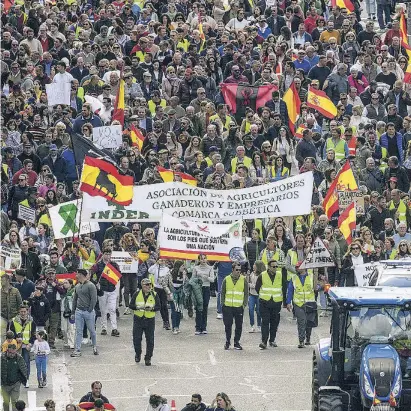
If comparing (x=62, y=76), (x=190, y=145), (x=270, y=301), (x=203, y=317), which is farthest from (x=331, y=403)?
(x=62, y=76)

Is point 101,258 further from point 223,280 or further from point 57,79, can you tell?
point 57,79

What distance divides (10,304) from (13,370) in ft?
11.1

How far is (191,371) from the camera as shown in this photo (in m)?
31.8

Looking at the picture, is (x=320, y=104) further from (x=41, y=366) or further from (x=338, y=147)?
(x=41, y=366)

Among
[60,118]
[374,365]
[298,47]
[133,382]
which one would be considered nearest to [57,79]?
[60,118]

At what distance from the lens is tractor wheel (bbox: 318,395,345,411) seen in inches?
935

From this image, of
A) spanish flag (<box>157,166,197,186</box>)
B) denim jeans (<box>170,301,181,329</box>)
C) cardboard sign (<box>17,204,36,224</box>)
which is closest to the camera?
denim jeans (<box>170,301,181,329</box>)

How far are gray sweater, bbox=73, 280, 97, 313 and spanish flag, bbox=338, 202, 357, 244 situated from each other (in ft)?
17.8

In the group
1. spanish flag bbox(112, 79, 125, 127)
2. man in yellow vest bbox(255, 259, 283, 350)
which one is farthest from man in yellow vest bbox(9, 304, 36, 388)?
spanish flag bbox(112, 79, 125, 127)

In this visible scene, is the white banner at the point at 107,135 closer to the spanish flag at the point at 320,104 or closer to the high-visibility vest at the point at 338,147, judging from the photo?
the high-visibility vest at the point at 338,147

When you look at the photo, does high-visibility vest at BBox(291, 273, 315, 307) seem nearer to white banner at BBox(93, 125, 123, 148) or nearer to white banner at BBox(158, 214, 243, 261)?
white banner at BBox(158, 214, 243, 261)

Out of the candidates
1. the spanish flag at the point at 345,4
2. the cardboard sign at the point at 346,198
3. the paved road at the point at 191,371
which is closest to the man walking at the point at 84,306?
the paved road at the point at 191,371

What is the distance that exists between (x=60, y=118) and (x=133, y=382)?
10.4 m

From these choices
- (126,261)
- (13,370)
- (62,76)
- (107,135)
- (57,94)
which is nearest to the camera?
(13,370)
